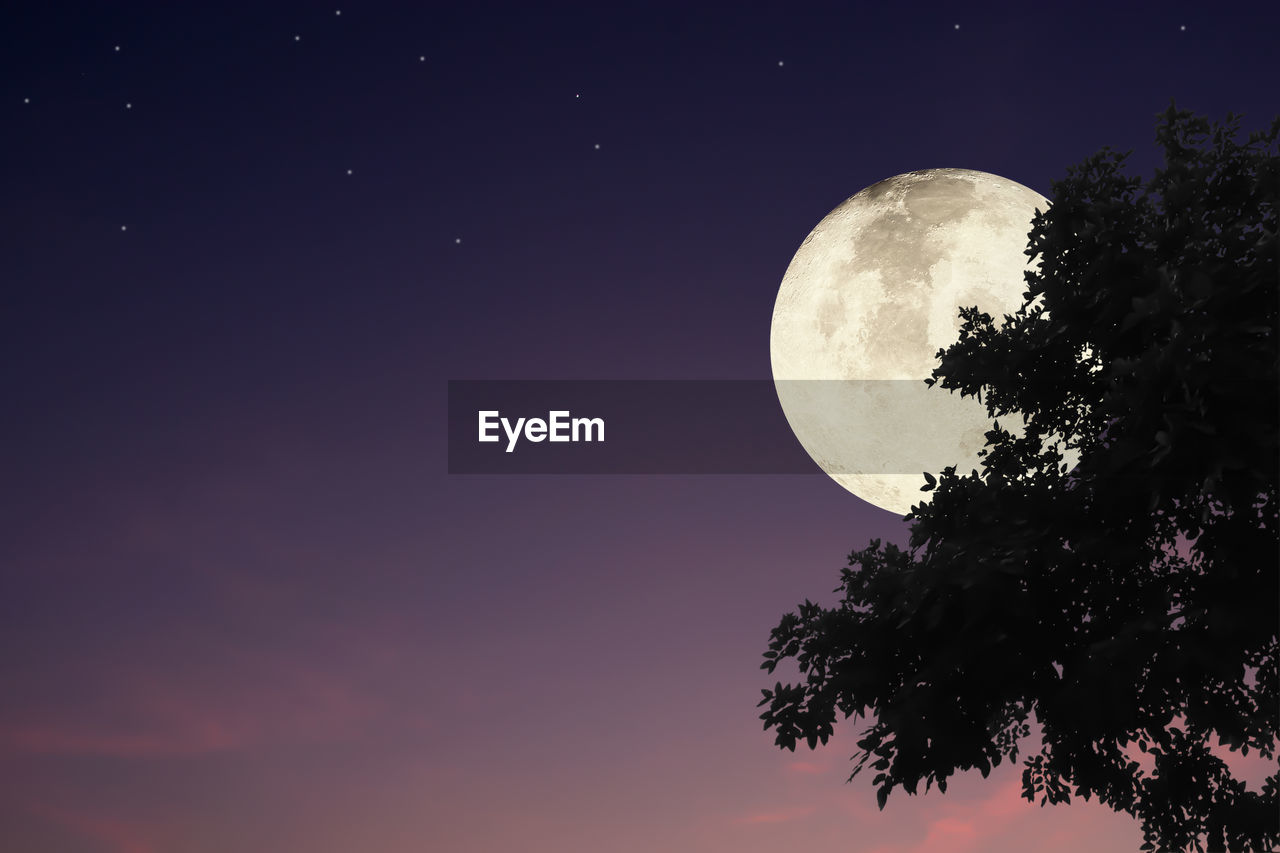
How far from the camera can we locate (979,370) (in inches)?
731


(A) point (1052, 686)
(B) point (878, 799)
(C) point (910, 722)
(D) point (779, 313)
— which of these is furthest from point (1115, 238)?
(D) point (779, 313)

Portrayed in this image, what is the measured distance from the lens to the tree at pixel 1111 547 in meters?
15.3

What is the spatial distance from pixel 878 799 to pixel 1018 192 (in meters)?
15.5

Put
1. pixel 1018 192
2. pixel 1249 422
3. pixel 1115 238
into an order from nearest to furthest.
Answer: pixel 1249 422
pixel 1115 238
pixel 1018 192

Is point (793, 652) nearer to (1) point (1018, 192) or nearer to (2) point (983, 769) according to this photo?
(2) point (983, 769)

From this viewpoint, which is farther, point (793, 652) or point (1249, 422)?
point (793, 652)

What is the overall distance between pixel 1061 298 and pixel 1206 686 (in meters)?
6.25

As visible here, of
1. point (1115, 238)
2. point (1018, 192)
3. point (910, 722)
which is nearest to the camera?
point (910, 722)

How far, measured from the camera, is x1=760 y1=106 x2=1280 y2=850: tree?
50.1 ft

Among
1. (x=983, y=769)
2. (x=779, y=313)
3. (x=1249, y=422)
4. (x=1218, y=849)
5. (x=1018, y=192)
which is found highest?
(x=1018, y=192)

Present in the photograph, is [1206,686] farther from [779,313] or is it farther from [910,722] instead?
[779,313]

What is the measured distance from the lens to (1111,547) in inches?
658

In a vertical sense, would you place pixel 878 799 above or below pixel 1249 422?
below

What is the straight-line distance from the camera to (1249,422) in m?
14.9
